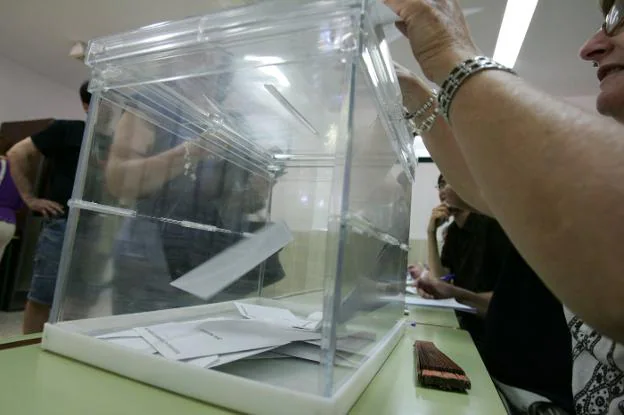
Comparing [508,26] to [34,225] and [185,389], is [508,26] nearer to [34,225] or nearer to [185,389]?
[185,389]

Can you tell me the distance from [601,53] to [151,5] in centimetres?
318

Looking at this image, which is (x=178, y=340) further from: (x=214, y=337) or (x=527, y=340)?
(x=527, y=340)

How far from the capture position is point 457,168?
88cm

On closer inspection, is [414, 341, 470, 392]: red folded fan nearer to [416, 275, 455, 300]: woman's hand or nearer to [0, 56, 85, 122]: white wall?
[416, 275, 455, 300]: woman's hand

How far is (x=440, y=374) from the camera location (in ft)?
1.57

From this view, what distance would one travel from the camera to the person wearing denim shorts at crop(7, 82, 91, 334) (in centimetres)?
131

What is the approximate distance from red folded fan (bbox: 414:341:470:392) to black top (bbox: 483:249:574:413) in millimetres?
338

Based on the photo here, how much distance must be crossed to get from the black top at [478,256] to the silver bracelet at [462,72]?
1.24 m

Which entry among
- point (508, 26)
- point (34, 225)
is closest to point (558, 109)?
point (508, 26)

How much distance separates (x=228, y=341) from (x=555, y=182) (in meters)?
0.39

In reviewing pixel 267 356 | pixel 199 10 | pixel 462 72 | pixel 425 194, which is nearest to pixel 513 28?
pixel 425 194

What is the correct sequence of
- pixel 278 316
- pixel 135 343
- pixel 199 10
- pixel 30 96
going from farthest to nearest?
pixel 30 96, pixel 199 10, pixel 278 316, pixel 135 343

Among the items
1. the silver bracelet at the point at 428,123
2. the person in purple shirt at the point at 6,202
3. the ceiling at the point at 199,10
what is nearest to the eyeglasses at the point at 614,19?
the silver bracelet at the point at 428,123

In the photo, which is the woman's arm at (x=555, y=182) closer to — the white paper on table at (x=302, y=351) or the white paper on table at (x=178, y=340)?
the white paper on table at (x=302, y=351)
